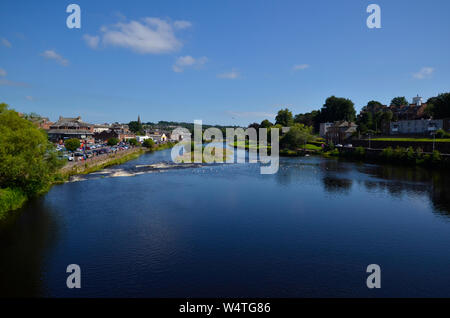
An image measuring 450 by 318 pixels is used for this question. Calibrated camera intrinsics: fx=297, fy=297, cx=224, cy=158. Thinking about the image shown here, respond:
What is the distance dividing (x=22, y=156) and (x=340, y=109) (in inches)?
5288

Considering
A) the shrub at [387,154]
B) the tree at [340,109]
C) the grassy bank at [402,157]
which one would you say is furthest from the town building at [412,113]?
the shrub at [387,154]

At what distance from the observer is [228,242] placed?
22.7 metres

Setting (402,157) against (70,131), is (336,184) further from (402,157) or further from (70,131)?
(70,131)

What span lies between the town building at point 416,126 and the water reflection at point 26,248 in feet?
296

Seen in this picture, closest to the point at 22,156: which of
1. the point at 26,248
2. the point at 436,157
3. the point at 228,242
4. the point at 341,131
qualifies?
the point at 26,248

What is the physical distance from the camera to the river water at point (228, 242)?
1675 cm

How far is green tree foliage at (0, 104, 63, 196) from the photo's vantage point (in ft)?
93.0

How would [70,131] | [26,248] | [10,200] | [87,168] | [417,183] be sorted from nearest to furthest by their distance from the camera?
[26,248], [10,200], [417,183], [87,168], [70,131]

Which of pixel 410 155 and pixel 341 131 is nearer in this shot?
pixel 410 155

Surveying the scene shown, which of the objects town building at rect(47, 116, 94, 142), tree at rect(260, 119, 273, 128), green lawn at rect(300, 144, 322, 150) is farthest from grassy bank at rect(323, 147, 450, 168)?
town building at rect(47, 116, 94, 142)

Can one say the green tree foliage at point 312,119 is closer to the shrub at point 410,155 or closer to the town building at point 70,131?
the shrub at point 410,155

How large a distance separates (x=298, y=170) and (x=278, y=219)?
1364 inches

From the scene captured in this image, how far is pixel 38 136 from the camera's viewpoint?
32.0m
